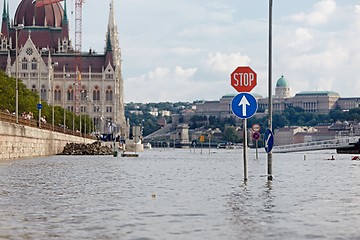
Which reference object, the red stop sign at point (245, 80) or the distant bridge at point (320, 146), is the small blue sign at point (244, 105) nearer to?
the red stop sign at point (245, 80)

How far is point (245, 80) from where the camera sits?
26.5 m

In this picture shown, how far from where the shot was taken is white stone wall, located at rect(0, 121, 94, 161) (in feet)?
199

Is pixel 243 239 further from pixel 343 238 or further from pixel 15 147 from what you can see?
pixel 15 147

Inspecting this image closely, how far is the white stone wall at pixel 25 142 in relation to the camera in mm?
60553

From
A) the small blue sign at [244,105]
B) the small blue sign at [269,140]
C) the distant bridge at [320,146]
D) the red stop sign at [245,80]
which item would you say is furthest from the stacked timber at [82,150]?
the small blue sign at [244,105]

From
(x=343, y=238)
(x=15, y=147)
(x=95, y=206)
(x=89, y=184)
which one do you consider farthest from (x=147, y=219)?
(x=15, y=147)

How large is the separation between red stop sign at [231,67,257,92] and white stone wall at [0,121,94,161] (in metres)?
32.9

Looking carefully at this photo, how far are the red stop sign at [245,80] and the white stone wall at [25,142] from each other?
3290 centimetres

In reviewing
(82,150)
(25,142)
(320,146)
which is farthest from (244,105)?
(320,146)

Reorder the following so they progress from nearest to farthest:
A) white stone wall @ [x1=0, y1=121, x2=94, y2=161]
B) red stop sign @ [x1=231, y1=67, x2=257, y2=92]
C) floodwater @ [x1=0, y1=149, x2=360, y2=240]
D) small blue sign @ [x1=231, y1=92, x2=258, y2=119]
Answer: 1. floodwater @ [x1=0, y1=149, x2=360, y2=240]
2. small blue sign @ [x1=231, y1=92, x2=258, y2=119]
3. red stop sign @ [x1=231, y1=67, x2=257, y2=92]
4. white stone wall @ [x1=0, y1=121, x2=94, y2=161]

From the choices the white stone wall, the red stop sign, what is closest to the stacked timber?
the white stone wall

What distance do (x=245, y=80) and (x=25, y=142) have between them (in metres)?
48.6

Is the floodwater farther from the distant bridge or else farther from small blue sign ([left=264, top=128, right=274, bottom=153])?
the distant bridge

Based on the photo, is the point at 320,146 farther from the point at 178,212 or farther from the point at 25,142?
the point at 178,212
